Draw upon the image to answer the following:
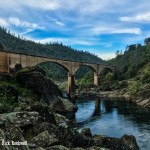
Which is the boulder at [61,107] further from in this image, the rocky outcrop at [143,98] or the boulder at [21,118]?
the boulder at [21,118]

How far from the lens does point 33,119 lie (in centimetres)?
2330

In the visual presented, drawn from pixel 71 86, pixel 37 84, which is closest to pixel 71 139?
pixel 37 84

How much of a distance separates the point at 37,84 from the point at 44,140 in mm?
38649

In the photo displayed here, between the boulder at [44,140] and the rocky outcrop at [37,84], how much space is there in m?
36.0

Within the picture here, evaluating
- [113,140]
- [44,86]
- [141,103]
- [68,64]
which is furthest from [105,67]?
[113,140]

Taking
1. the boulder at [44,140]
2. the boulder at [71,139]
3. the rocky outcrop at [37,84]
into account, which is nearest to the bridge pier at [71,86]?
the rocky outcrop at [37,84]

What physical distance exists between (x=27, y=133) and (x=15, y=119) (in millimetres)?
1519

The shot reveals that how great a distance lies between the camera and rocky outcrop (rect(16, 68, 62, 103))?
57062mm

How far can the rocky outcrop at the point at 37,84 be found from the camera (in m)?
57.1

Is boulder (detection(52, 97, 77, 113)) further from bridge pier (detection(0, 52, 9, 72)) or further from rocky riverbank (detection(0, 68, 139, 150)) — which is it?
rocky riverbank (detection(0, 68, 139, 150))

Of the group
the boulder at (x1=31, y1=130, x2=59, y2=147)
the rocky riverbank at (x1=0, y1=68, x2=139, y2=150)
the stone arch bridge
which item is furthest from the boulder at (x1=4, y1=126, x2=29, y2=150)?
the stone arch bridge

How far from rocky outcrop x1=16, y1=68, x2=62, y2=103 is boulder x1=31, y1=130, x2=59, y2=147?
3603 cm

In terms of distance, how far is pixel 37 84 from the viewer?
58000mm

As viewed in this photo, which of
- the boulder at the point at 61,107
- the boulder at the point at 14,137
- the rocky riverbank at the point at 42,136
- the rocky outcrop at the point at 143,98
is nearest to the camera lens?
the boulder at the point at 14,137
